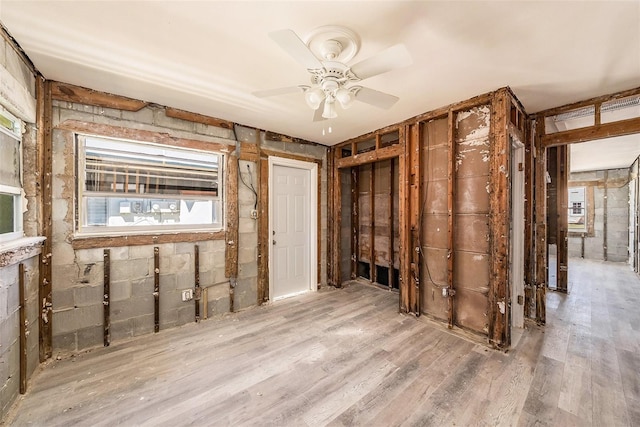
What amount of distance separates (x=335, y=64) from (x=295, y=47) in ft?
1.17

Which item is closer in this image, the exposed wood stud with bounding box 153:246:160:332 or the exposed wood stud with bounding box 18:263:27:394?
the exposed wood stud with bounding box 18:263:27:394

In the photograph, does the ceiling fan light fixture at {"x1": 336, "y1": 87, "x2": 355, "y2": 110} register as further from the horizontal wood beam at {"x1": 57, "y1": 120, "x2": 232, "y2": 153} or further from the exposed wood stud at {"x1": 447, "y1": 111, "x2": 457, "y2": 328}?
the horizontal wood beam at {"x1": 57, "y1": 120, "x2": 232, "y2": 153}

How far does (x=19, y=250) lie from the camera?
68.2 inches

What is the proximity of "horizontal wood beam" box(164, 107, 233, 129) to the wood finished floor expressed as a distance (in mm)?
2534

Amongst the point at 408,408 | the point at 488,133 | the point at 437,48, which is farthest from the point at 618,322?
the point at 437,48

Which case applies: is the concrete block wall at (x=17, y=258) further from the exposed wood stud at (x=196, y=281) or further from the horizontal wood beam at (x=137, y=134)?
the exposed wood stud at (x=196, y=281)

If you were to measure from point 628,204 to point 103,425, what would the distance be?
35.1 feet

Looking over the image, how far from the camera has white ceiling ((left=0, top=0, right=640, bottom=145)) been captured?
148cm

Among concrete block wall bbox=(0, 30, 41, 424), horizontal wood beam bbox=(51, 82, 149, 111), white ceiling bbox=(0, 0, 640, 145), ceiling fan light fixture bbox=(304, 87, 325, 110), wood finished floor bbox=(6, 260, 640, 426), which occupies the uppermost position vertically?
white ceiling bbox=(0, 0, 640, 145)

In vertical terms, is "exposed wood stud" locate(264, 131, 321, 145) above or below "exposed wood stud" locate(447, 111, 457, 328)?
above

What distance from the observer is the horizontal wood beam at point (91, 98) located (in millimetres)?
2316

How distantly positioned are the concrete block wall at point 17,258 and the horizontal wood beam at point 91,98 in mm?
177

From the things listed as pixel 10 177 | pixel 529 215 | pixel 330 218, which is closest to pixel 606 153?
pixel 529 215

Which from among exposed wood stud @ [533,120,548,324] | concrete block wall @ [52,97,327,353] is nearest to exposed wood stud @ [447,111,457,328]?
exposed wood stud @ [533,120,548,324]
